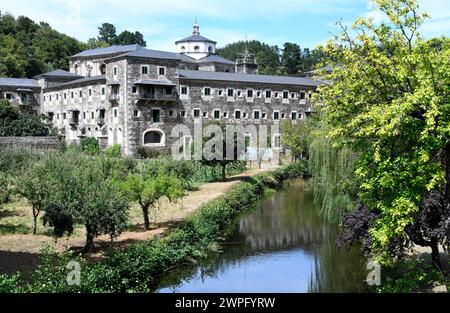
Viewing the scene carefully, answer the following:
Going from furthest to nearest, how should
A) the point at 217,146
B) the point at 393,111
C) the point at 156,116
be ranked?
the point at 156,116 < the point at 217,146 < the point at 393,111

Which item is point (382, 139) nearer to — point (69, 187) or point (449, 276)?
point (449, 276)

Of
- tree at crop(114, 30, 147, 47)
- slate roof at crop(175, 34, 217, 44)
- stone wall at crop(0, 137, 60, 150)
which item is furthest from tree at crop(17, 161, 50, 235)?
tree at crop(114, 30, 147, 47)

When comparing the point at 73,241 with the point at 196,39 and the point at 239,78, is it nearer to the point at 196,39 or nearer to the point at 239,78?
the point at 239,78

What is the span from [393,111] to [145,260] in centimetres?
1056

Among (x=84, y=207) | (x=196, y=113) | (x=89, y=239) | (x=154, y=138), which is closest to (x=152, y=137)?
(x=154, y=138)

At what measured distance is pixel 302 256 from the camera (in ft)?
73.8

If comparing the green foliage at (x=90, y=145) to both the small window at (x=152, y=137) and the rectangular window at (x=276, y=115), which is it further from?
the rectangular window at (x=276, y=115)

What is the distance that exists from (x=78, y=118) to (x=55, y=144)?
30.7 ft

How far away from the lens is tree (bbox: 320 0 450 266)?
10938mm

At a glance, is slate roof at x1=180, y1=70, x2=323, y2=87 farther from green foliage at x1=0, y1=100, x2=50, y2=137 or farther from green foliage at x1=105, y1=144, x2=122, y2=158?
green foliage at x1=0, y1=100, x2=50, y2=137

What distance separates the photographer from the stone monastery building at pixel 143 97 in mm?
52875

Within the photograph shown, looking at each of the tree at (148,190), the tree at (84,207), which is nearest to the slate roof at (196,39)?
the tree at (148,190)

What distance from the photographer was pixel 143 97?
52.5 metres
